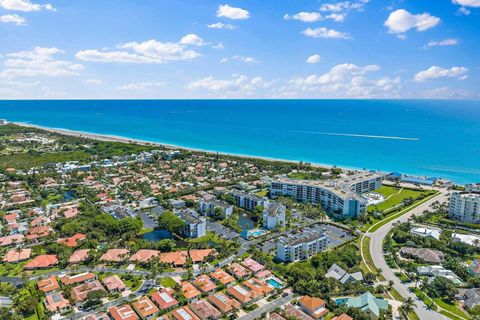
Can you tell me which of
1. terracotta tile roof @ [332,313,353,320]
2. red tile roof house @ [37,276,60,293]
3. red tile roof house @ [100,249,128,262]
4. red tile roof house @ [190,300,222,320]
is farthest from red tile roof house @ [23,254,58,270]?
terracotta tile roof @ [332,313,353,320]

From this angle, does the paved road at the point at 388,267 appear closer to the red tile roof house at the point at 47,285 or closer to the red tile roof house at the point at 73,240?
the red tile roof house at the point at 47,285

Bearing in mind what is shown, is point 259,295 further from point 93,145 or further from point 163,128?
point 163,128

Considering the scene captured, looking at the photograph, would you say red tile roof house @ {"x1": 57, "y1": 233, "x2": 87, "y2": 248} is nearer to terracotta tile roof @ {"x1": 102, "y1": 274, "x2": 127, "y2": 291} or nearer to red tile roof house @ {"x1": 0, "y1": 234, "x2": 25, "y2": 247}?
red tile roof house @ {"x1": 0, "y1": 234, "x2": 25, "y2": 247}

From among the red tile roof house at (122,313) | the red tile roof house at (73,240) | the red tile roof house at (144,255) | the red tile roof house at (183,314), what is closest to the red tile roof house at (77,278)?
the red tile roof house at (144,255)

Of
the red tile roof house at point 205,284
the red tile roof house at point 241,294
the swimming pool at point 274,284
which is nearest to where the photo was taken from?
the red tile roof house at point 241,294

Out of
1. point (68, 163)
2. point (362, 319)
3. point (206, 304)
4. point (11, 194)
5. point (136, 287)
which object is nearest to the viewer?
point (362, 319)

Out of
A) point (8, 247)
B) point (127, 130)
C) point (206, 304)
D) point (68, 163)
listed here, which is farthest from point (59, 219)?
point (127, 130)

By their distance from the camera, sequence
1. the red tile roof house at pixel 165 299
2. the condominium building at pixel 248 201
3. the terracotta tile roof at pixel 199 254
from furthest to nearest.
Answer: the condominium building at pixel 248 201, the terracotta tile roof at pixel 199 254, the red tile roof house at pixel 165 299
